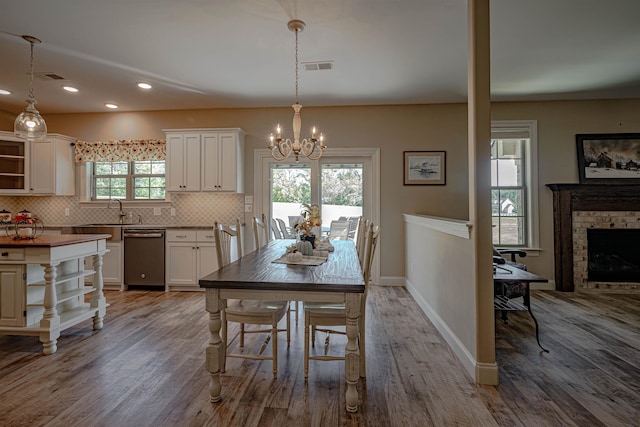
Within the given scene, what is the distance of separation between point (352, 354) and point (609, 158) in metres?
5.20

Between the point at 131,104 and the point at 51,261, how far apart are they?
3.14m

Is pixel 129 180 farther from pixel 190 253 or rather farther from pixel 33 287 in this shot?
pixel 33 287

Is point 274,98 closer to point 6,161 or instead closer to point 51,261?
point 51,261

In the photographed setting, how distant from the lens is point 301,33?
2.94m

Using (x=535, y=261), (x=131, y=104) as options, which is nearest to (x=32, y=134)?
(x=131, y=104)

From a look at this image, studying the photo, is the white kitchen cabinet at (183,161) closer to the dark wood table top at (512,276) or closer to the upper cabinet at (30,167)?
the upper cabinet at (30,167)

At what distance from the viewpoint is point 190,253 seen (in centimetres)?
458

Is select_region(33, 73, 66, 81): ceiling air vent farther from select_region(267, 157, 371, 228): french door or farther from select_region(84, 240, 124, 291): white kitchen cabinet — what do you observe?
select_region(267, 157, 371, 228): french door

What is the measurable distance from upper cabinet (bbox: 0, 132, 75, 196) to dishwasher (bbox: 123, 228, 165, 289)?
1558mm

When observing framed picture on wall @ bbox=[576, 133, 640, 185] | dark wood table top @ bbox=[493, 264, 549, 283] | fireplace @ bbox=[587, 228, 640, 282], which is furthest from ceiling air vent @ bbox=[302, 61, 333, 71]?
fireplace @ bbox=[587, 228, 640, 282]

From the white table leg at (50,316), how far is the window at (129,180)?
274cm

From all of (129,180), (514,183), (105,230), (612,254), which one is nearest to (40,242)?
(105,230)

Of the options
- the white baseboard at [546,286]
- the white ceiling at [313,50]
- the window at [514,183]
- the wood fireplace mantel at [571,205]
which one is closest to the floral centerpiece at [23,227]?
the white ceiling at [313,50]

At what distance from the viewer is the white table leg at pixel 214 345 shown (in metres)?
1.86
